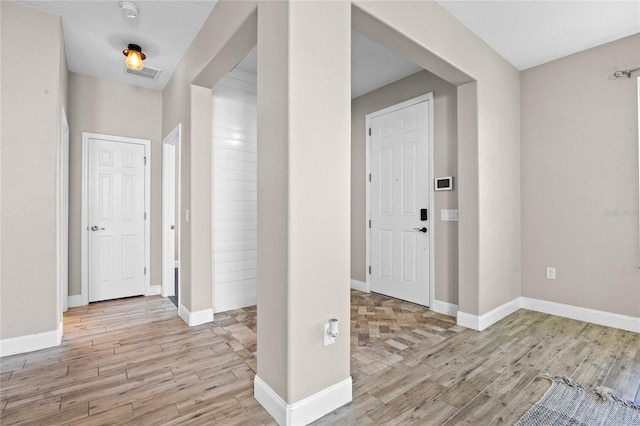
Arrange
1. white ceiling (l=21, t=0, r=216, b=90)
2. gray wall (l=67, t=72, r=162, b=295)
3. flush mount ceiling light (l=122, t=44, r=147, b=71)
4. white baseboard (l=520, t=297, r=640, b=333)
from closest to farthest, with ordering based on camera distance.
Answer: white ceiling (l=21, t=0, r=216, b=90) → white baseboard (l=520, t=297, r=640, b=333) → flush mount ceiling light (l=122, t=44, r=147, b=71) → gray wall (l=67, t=72, r=162, b=295)

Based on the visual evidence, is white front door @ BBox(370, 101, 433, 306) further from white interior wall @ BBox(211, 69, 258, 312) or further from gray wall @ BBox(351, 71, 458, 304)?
white interior wall @ BBox(211, 69, 258, 312)

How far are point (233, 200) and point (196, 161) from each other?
64cm

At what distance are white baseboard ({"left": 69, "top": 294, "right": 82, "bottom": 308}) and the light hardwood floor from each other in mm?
648

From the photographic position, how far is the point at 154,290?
431cm

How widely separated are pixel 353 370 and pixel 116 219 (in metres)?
3.58

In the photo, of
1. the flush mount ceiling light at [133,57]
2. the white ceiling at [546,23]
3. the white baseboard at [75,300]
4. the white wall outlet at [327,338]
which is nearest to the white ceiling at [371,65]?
the white ceiling at [546,23]

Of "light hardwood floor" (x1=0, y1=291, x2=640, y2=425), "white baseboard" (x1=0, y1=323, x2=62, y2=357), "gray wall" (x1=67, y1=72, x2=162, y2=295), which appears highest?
"gray wall" (x1=67, y1=72, x2=162, y2=295)

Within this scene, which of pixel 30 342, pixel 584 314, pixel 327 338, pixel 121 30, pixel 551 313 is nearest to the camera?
pixel 327 338

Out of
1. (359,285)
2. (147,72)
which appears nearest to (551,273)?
(359,285)

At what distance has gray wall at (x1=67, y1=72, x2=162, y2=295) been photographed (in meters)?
3.80

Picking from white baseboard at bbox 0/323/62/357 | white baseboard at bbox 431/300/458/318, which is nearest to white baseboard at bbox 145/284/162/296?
white baseboard at bbox 0/323/62/357

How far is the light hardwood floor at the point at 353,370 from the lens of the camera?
1751 millimetres

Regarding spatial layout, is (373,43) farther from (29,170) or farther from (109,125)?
(109,125)

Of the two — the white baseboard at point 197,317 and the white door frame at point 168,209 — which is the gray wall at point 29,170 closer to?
the white baseboard at point 197,317
